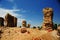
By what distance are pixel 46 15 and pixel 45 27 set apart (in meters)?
2.95

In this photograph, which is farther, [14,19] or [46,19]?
[14,19]

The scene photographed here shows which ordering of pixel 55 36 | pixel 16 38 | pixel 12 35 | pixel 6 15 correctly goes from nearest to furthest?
1. pixel 55 36
2. pixel 16 38
3. pixel 12 35
4. pixel 6 15

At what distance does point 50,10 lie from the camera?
33.2 meters

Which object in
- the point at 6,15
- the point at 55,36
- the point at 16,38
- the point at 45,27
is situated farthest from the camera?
the point at 6,15

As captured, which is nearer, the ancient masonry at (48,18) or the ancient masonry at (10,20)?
the ancient masonry at (48,18)

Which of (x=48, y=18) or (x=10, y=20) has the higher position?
(x=48, y=18)

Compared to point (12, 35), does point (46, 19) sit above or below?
above

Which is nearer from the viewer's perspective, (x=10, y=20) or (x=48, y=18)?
(x=48, y=18)

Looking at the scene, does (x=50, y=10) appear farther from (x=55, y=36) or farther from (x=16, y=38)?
(x=55, y=36)

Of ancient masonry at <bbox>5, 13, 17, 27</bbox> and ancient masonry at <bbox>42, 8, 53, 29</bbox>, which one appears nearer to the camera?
ancient masonry at <bbox>42, 8, 53, 29</bbox>

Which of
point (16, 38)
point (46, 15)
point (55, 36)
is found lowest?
point (16, 38)

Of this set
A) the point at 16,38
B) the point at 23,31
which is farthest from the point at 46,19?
the point at 16,38

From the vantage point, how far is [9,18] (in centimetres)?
4669

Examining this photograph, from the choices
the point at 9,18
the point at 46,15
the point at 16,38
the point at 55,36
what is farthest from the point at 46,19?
the point at 55,36
